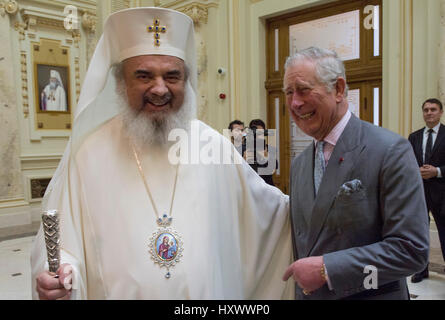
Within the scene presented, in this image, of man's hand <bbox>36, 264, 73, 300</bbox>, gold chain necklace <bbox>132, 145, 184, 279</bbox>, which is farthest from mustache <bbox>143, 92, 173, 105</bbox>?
man's hand <bbox>36, 264, 73, 300</bbox>

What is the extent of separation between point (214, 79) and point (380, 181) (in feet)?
23.4

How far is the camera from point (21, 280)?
15.1 feet

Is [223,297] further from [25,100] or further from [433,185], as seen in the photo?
[25,100]

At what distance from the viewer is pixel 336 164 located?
1523 millimetres

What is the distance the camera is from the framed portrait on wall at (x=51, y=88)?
809 centimetres

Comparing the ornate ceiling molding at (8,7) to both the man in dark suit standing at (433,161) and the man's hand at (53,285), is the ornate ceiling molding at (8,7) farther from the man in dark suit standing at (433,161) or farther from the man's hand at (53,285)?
the man's hand at (53,285)

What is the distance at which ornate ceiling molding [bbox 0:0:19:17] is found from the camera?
735 centimetres

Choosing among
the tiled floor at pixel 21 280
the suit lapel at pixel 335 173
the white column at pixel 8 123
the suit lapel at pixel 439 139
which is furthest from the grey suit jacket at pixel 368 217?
the white column at pixel 8 123

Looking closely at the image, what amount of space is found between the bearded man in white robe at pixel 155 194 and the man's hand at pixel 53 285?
0.32ft

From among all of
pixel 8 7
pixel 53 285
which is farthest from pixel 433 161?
pixel 8 7

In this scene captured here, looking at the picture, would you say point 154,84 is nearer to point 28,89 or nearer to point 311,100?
point 311,100

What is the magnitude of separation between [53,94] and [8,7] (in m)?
1.82

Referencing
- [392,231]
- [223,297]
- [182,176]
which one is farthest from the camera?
[182,176]
